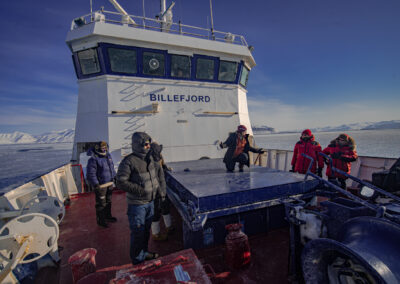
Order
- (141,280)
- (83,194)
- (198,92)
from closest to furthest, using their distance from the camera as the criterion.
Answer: (141,280)
(83,194)
(198,92)

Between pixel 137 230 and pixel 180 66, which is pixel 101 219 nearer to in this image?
pixel 137 230

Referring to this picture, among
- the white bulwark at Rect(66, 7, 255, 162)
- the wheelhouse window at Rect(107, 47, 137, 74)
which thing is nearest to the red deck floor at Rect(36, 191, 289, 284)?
the white bulwark at Rect(66, 7, 255, 162)

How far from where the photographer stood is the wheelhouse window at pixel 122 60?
7.58 m

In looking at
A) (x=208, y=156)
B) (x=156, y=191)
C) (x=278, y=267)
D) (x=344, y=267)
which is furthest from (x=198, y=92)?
(x=344, y=267)

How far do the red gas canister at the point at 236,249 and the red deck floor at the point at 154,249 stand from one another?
0.12m

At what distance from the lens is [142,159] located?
3271 millimetres

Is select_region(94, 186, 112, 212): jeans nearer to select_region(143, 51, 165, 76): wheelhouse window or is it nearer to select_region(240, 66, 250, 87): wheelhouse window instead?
select_region(143, 51, 165, 76): wheelhouse window

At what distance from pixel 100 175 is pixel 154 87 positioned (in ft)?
15.1

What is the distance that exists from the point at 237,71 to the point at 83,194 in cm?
867

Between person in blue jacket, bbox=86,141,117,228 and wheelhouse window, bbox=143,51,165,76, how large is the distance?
14.2 ft

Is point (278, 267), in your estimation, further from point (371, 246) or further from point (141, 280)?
point (141, 280)

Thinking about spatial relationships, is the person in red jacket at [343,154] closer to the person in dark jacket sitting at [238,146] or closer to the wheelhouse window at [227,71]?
the person in dark jacket sitting at [238,146]

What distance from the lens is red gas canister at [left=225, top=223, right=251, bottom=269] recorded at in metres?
3.11

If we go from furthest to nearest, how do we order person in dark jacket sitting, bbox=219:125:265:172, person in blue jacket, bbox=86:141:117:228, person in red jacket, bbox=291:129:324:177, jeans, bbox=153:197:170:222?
person in red jacket, bbox=291:129:324:177, person in dark jacket sitting, bbox=219:125:265:172, person in blue jacket, bbox=86:141:117:228, jeans, bbox=153:197:170:222
